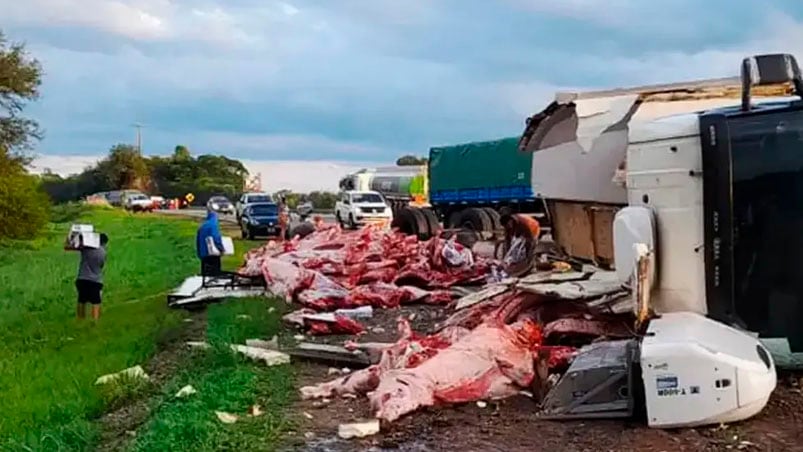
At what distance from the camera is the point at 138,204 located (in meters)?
80.9

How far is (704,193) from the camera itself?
25.3ft

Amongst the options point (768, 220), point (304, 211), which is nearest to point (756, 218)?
point (768, 220)

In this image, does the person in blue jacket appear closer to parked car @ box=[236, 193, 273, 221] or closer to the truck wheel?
the truck wheel

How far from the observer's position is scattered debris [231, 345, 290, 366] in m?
10.2

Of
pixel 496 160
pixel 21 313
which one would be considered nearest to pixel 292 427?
pixel 21 313

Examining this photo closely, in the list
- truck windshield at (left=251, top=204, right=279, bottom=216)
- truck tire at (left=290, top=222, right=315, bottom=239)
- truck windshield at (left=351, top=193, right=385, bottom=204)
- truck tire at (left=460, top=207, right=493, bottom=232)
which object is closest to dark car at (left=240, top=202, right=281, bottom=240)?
truck windshield at (left=251, top=204, right=279, bottom=216)

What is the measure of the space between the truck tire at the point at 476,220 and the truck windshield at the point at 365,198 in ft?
37.3

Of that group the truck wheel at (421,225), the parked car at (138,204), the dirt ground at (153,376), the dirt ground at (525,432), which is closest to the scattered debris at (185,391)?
the dirt ground at (153,376)

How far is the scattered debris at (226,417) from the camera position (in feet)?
25.2

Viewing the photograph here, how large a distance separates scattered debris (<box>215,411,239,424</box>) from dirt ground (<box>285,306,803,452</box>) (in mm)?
451

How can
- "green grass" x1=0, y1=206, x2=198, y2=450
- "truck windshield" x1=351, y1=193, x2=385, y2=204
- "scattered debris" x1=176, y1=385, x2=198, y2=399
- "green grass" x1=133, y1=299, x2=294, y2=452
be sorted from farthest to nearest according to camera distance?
"truck windshield" x1=351, y1=193, x2=385, y2=204
"green grass" x1=0, y1=206, x2=198, y2=450
"scattered debris" x1=176, y1=385, x2=198, y2=399
"green grass" x1=133, y1=299, x2=294, y2=452

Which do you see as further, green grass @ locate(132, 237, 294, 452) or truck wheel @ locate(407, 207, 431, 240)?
truck wheel @ locate(407, 207, 431, 240)

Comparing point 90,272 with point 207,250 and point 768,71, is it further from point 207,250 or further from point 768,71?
point 768,71

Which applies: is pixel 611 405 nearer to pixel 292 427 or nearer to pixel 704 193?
pixel 704 193
